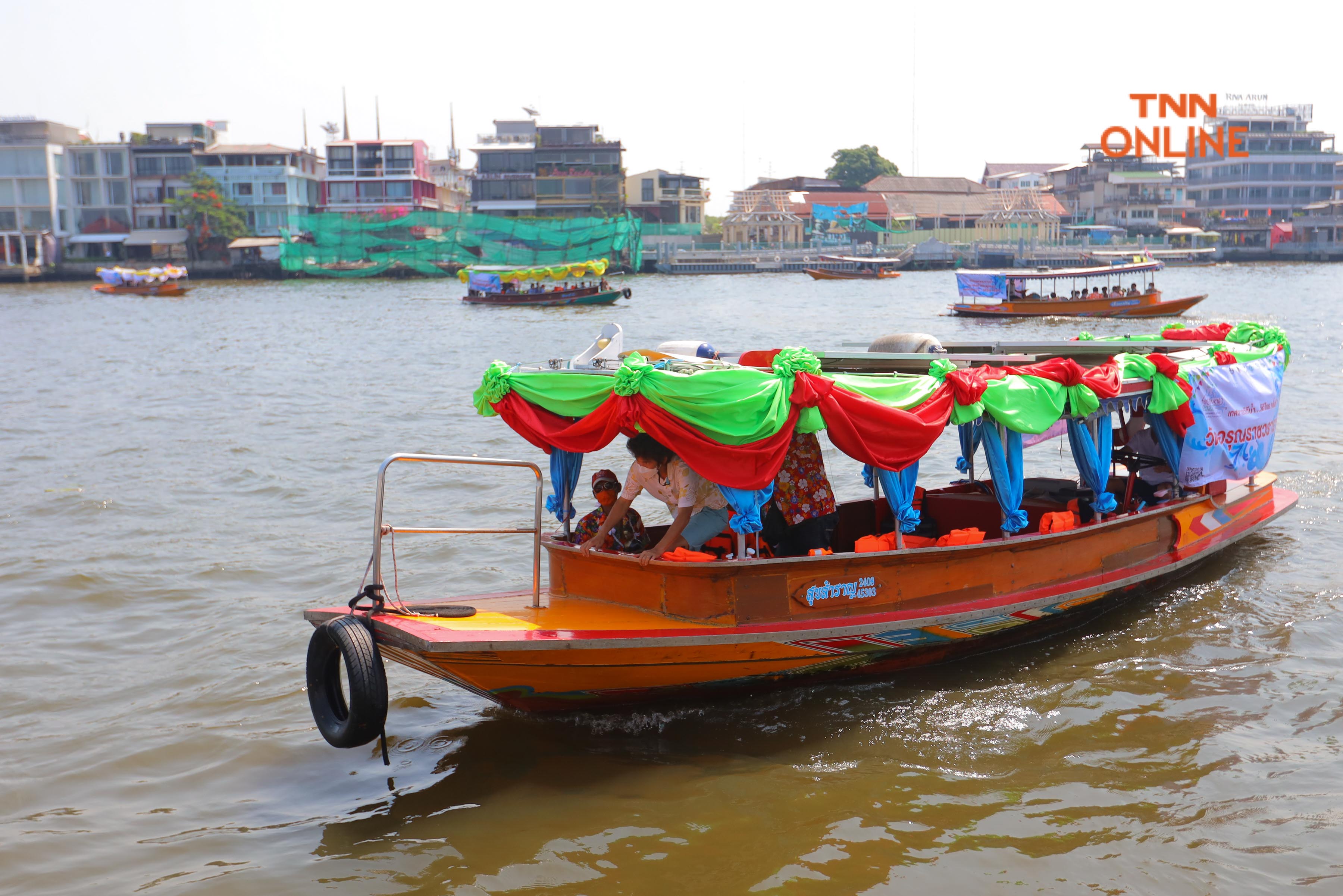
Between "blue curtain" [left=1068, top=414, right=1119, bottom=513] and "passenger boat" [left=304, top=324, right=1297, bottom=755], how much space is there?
18mm

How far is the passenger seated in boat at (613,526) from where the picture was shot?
243 inches

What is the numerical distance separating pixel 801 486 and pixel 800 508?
0.41ft

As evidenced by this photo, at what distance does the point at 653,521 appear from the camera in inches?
406

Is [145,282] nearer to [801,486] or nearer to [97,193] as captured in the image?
[97,193]

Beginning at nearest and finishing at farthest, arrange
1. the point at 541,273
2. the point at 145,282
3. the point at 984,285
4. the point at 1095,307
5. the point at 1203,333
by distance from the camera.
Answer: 1. the point at 1203,333
2. the point at 1095,307
3. the point at 984,285
4. the point at 541,273
5. the point at 145,282

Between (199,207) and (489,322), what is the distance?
125 ft

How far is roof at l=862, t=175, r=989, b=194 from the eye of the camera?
8550cm

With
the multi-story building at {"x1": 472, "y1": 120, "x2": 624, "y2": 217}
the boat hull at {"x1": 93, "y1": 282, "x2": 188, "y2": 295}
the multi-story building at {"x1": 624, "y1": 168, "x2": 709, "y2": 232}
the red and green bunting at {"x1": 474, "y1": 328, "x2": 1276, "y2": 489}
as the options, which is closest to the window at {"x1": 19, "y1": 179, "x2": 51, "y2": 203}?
the boat hull at {"x1": 93, "y1": 282, "x2": 188, "y2": 295}

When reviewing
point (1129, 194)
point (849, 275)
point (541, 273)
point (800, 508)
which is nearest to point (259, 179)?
point (541, 273)

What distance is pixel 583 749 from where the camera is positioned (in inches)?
230

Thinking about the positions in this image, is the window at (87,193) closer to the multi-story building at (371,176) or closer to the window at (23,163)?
the window at (23,163)

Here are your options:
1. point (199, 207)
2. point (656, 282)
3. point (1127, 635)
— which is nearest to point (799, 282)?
point (656, 282)

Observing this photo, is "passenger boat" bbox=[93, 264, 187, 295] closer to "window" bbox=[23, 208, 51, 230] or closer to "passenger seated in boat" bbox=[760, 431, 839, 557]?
"window" bbox=[23, 208, 51, 230]

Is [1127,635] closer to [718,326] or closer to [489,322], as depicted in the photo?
[718,326]
